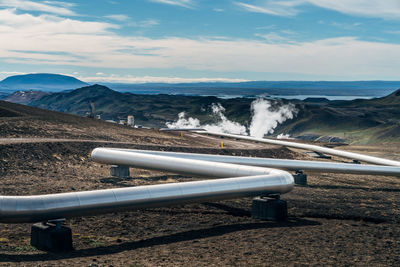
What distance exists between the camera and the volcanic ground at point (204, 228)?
14203 millimetres

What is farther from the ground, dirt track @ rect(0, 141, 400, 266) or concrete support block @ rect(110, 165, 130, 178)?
concrete support block @ rect(110, 165, 130, 178)

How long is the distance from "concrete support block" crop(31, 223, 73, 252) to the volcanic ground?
0.70 feet

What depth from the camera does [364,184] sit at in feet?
108

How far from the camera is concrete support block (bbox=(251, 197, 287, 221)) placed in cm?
1914

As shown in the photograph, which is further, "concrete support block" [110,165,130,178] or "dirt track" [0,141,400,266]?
"concrete support block" [110,165,130,178]

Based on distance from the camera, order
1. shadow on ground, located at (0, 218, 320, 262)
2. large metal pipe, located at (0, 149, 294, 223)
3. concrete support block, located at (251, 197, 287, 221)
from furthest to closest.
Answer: concrete support block, located at (251, 197, 287, 221) → large metal pipe, located at (0, 149, 294, 223) → shadow on ground, located at (0, 218, 320, 262)

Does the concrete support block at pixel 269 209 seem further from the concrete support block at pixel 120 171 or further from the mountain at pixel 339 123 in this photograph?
the mountain at pixel 339 123

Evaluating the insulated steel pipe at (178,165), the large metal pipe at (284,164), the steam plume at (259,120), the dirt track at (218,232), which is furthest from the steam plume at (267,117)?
the dirt track at (218,232)

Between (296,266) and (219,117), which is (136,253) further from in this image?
(219,117)

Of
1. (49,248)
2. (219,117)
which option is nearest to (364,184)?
(49,248)

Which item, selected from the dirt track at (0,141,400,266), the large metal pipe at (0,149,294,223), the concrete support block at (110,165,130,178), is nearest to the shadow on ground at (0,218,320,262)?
the dirt track at (0,141,400,266)

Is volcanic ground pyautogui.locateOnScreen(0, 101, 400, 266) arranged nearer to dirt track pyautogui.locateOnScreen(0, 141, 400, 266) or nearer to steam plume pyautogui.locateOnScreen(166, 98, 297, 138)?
dirt track pyautogui.locateOnScreen(0, 141, 400, 266)

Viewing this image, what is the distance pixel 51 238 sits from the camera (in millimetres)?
14523

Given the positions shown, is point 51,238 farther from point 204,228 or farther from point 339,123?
point 339,123
